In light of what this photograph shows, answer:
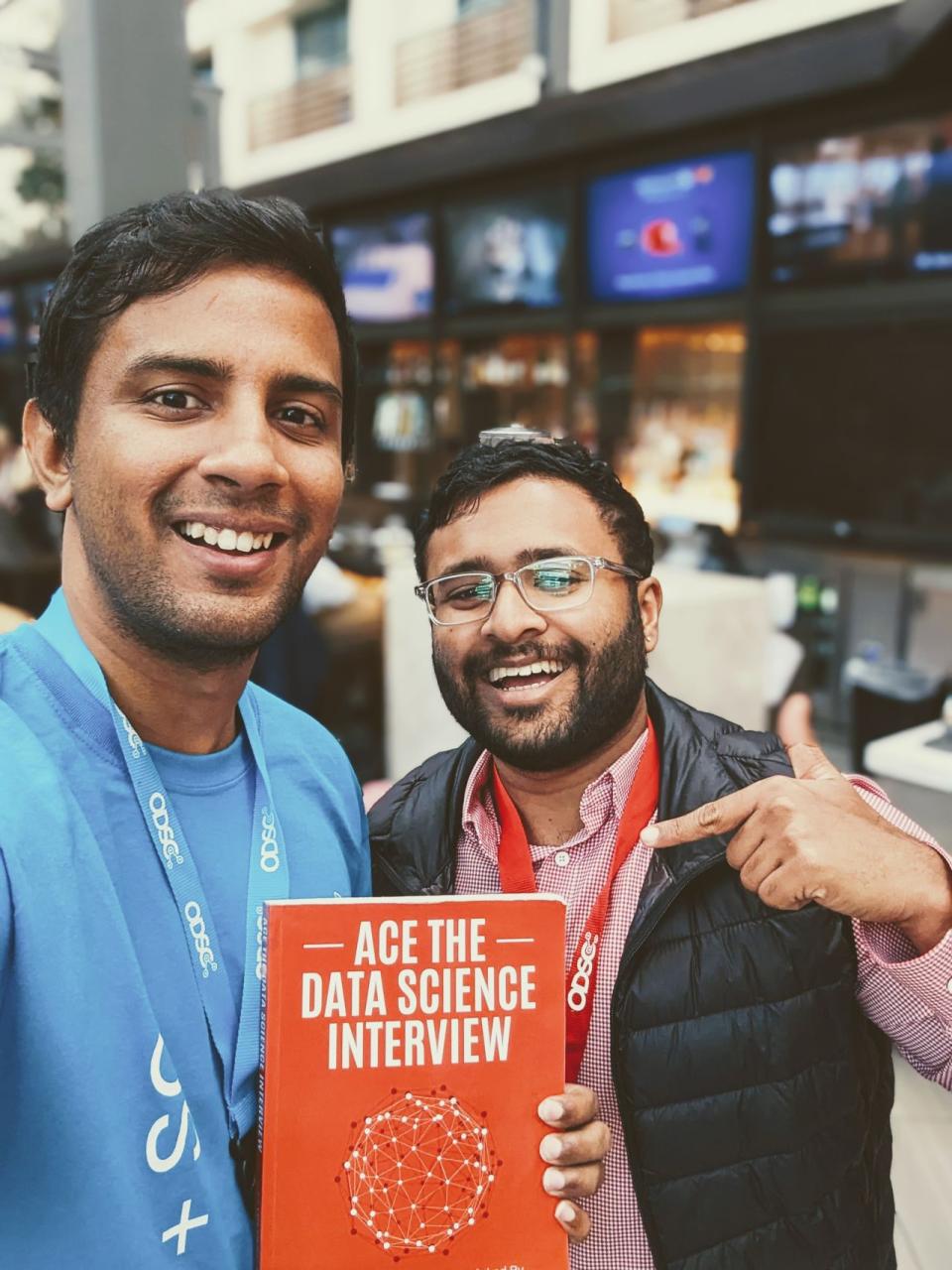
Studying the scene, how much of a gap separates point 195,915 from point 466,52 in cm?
778

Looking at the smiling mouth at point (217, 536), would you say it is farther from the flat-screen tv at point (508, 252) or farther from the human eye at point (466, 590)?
the flat-screen tv at point (508, 252)

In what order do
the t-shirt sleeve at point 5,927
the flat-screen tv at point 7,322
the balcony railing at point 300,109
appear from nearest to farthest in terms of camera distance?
1. the t-shirt sleeve at point 5,927
2. the balcony railing at point 300,109
3. the flat-screen tv at point 7,322

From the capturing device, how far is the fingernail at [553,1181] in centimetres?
106

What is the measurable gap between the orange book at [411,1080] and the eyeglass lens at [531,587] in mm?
435

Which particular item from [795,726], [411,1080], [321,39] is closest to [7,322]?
[321,39]

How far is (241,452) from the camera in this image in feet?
3.61

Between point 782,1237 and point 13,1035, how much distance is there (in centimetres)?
95

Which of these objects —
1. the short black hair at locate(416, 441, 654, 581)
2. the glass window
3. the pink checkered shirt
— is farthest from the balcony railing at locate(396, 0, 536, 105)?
the pink checkered shirt

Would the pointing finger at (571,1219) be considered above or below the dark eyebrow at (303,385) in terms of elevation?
below

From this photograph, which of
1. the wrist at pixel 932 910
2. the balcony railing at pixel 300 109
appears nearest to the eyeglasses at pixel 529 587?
the wrist at pixel 932 910

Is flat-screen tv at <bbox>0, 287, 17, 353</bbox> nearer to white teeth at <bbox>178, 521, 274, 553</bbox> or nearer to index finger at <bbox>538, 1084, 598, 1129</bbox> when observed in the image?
white teeth at <bbox>178, 521, 274, 553</bbox>

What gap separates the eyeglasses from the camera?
1351mm

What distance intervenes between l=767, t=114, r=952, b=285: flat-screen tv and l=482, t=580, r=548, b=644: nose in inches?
191

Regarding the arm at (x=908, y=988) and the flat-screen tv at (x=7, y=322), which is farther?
the flat-screen tv at (x=7, y=322)
